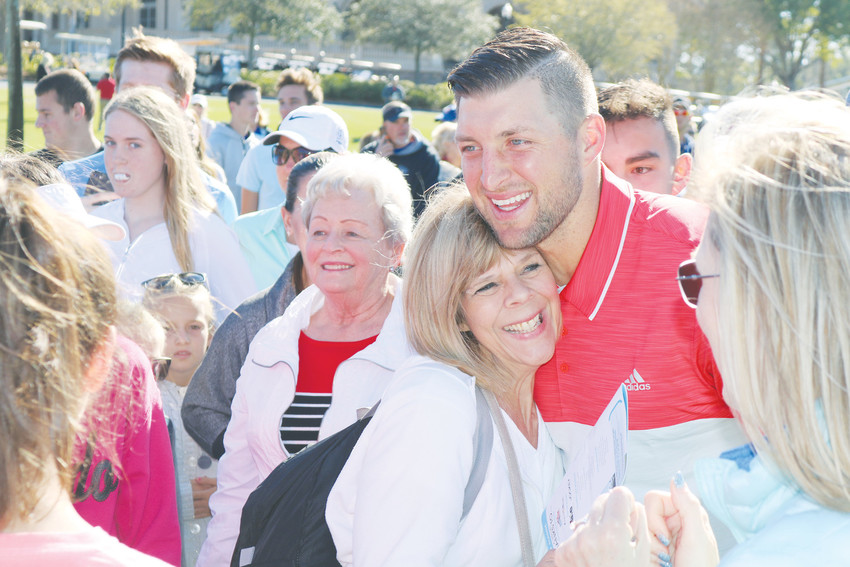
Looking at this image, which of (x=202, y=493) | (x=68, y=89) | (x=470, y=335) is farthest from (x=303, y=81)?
(x=470, y=335)

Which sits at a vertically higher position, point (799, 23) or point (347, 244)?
point (799, 23)

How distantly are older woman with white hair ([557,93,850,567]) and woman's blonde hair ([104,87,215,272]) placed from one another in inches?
130

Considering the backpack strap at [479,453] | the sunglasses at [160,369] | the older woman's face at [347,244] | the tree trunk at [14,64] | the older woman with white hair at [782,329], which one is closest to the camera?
the older woman with white hair at [782,329]

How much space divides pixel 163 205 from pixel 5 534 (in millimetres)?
3249

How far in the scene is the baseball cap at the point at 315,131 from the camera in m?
5.37

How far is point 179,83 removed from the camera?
577cm

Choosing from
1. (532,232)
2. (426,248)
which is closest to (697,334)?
(532,232)

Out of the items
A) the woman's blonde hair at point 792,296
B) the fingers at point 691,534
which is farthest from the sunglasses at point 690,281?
the fingers at point 691,534

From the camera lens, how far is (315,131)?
5.40 m

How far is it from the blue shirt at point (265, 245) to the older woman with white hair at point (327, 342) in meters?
1.29

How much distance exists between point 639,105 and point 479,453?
2971 mm

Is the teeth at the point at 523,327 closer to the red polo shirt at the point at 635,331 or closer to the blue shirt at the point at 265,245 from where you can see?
the red polo shirt at the point at 635,331

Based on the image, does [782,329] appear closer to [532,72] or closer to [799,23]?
[532,72]

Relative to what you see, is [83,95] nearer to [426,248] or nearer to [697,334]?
[426,248]
